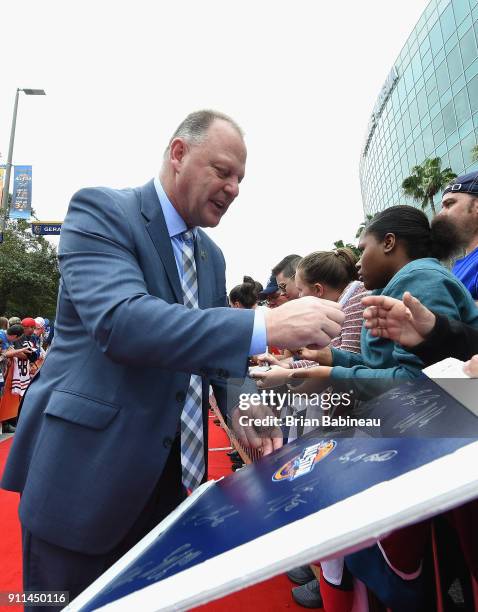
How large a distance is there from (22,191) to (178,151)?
12726mm

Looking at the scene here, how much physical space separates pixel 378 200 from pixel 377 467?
43.1 m

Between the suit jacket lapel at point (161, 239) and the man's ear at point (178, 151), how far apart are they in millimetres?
166

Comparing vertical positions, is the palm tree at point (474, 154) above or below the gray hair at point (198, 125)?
above

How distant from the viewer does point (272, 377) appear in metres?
1.79

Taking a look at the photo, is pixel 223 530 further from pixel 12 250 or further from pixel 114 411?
pixel 12 250

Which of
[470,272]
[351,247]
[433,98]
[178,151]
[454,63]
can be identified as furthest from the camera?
[433,98]

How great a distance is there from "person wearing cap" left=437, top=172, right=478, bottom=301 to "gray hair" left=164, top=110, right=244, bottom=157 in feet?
4.88

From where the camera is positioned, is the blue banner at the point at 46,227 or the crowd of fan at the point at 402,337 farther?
the blue banner at the point at 46,227

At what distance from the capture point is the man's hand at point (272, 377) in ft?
5.81

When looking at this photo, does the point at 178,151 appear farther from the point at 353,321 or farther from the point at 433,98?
the point at 433,98

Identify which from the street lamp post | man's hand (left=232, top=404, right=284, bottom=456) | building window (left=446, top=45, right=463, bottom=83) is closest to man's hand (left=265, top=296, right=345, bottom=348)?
man's hand (left=232, top=404, right=284, bottom=456)

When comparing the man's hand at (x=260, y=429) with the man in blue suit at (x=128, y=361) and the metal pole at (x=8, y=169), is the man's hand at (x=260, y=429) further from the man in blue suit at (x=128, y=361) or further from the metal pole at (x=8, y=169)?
the metal pole at (x=8, y=169)

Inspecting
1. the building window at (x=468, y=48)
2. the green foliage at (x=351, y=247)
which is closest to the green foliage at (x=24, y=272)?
the green foliage at (x=351, y=247)

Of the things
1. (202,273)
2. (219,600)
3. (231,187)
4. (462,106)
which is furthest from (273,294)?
(462,106)
